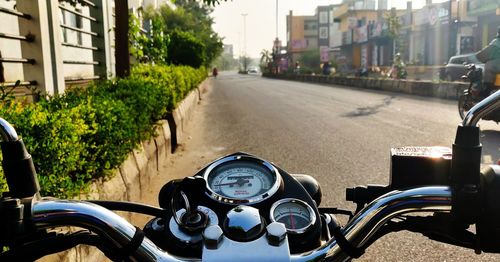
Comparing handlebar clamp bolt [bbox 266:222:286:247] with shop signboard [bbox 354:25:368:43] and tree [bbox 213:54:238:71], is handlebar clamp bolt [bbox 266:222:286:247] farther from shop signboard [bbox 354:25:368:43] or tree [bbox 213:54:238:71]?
tree [bbox 213:54:238:71]

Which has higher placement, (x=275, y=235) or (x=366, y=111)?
(x=275, y=235)

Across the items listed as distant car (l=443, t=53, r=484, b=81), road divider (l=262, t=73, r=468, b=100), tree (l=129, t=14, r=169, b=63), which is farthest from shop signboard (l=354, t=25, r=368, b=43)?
tree (l=129, t=14, r=169, b=63)

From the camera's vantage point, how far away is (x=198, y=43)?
24531mm

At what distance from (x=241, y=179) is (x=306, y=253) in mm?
353

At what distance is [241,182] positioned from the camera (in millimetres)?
1386

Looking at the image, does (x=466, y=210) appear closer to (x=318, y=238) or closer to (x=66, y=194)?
(x=318, y=238)

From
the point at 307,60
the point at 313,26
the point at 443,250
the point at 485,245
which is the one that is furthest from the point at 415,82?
the point at 313,26

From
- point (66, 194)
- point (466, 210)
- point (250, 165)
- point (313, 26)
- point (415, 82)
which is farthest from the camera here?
point (313, 26)

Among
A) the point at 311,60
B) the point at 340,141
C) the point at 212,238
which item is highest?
the point at 311,60

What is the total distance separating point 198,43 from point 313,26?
3164 inches

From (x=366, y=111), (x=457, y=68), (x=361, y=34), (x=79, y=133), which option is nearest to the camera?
(x=79, y=133)

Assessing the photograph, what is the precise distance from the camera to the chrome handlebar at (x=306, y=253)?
3.47 feet

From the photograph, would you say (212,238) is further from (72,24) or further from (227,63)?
(227,63)

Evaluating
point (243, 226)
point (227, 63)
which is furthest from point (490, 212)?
point (227, 63)
